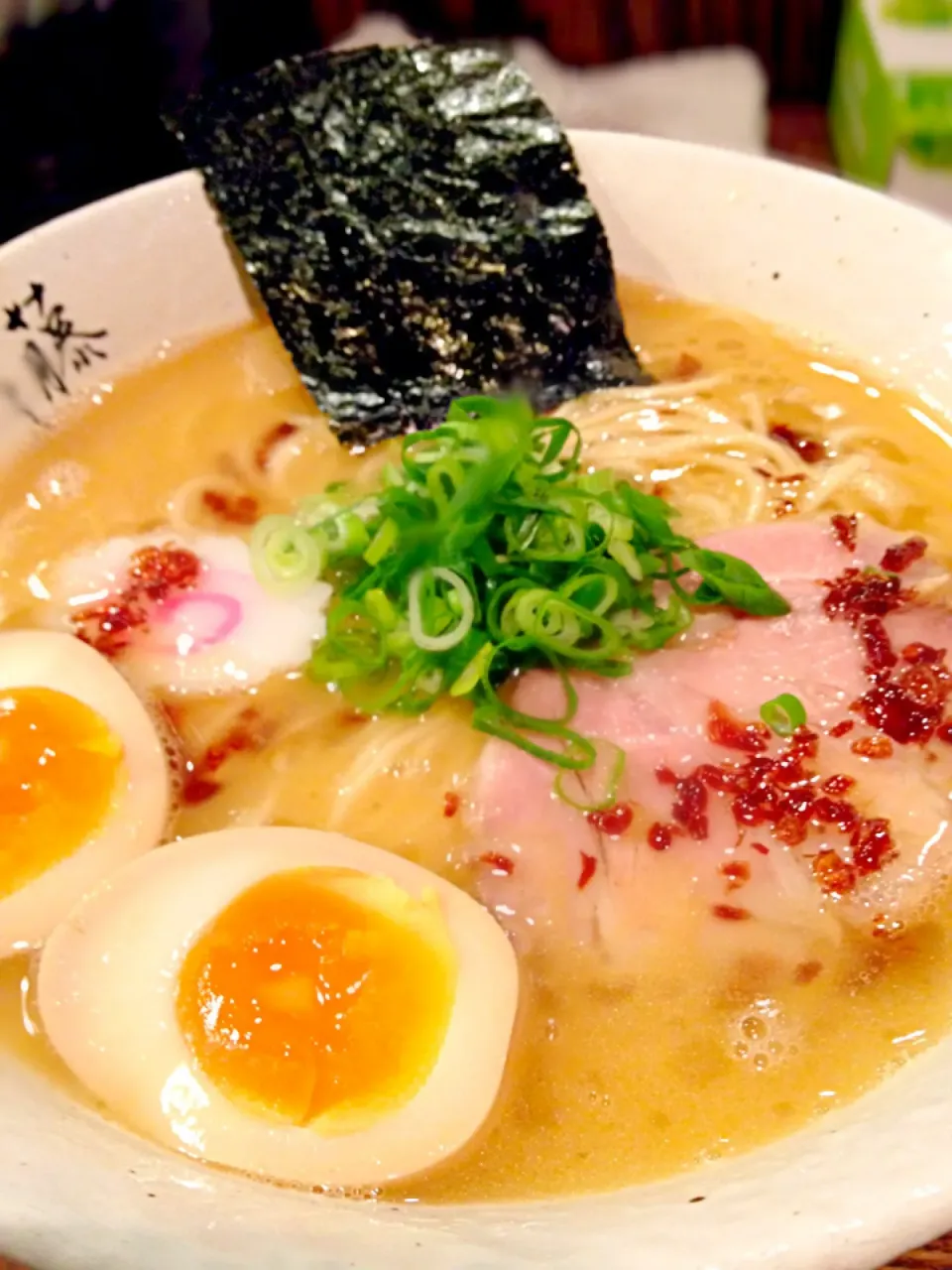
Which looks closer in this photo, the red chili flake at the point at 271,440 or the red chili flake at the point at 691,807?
the red chili flake at the point at 691,807

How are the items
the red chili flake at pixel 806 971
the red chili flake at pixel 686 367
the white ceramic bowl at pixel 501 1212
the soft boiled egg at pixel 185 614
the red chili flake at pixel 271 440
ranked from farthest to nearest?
1. the red chili flake at pixel 686 367
2. the red chili flake at pixel 271 440
3. the soft boiled egg at pixel 185 614
4. the red chili flake at pixel 806 971
5. the white ceramic bowl at pixel 501 1212

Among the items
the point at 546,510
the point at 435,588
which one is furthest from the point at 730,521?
the point at 435,588

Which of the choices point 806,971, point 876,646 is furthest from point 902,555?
point 806,971

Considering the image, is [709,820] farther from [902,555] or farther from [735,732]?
[902,555]

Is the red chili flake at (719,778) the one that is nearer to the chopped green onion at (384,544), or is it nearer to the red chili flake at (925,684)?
the red chili flake at (925,684)

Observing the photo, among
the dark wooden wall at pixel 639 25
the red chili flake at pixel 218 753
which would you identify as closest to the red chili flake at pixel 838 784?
the red chili flake at pixel 218 753

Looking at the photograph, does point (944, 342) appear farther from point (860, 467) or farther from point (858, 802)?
point (858, 802)
